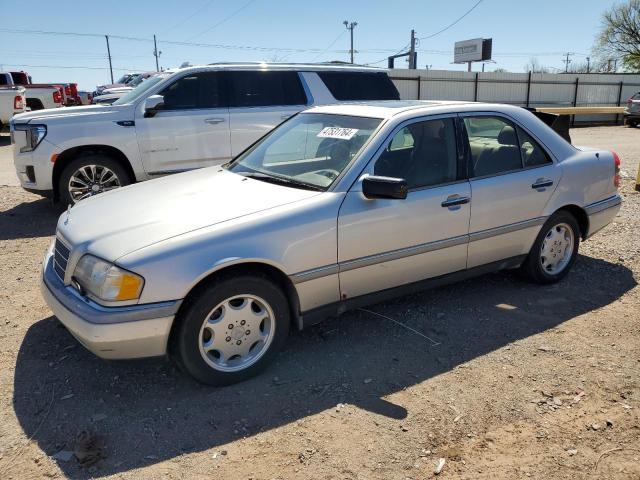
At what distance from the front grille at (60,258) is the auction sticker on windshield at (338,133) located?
1970 mm

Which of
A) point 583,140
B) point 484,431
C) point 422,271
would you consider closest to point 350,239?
point 422,271

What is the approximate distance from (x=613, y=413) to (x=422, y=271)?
1.47 m

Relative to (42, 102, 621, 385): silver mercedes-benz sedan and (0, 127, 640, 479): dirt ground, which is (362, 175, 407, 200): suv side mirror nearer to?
(42, 102, 621, 385): silver mercedes-benz sedan

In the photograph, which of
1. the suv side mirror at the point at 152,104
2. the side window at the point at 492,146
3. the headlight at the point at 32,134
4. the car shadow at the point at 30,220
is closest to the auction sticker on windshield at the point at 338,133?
the side window at the point at 492,146

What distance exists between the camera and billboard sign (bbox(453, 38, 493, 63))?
117 feet

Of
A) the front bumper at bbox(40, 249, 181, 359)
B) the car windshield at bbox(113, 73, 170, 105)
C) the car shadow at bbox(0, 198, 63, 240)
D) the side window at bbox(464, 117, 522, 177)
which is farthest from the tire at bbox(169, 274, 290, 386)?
the car windshield at bbox(113, 73, 170, 105)

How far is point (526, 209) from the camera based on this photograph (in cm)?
436

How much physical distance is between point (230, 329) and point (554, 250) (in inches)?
122

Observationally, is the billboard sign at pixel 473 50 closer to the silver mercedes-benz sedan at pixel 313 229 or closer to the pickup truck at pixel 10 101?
the pickup truck at pixel 10 101

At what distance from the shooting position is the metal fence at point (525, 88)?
24.0 meters

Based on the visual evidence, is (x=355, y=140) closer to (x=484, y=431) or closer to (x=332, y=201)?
(x=332, y=201)

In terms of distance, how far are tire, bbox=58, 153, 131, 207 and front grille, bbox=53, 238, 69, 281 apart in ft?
11.7

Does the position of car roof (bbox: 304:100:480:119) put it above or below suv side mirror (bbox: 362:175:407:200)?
above

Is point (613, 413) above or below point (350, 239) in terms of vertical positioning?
below
